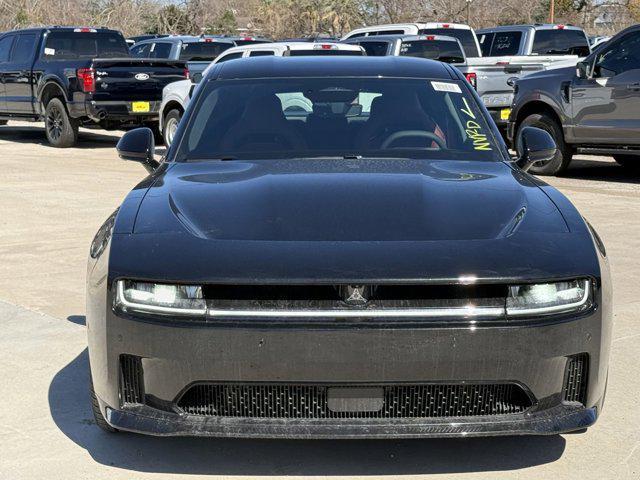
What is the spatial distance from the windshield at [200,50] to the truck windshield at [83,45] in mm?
2213

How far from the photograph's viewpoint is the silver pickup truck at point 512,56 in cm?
1725

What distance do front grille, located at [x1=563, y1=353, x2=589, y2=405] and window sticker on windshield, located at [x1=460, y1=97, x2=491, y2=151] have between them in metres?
1.76

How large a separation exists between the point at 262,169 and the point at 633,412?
6.35 feet

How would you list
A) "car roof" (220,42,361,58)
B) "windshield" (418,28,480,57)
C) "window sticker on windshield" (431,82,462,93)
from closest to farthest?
"window sticker on windshield" (431,82,462,93) < "car roof" (220,42,361,58) < "windshield" (418,28,480,57)

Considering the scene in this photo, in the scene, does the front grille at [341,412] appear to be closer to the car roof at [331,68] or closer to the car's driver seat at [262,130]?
the car's driver seat at [262,130]

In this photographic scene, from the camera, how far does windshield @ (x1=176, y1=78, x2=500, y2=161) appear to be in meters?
5.35

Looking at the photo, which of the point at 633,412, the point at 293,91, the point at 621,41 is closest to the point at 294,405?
the point at 633,412

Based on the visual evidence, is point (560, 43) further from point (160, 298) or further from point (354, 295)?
point (160, 298)

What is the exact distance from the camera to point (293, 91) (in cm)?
567

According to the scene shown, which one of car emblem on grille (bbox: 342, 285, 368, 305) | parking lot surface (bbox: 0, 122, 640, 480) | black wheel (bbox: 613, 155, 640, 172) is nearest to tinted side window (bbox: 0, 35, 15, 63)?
black wheel (bbox: 613, 155, 640, 172)

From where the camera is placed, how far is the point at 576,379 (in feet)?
12.7

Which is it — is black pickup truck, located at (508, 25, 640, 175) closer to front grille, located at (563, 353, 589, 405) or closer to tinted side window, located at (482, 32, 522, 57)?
tinted side window, located at (482, 32, 522, 57)

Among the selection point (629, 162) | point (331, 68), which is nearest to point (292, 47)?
point (629, 162)

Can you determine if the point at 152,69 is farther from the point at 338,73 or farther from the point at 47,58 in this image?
the point at 338,73
